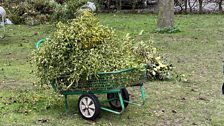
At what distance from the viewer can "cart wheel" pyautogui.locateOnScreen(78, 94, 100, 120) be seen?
5324 millimetres

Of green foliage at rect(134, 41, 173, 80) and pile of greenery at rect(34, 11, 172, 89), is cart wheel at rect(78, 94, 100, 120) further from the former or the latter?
green foliage at rect(134, 41, 173, 80)

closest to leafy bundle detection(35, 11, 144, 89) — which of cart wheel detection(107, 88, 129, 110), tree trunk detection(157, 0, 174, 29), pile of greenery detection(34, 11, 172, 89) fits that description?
pile of greenery detection(34, 11, 172, 89)

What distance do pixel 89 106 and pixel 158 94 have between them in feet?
5.10

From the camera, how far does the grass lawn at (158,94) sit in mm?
5547

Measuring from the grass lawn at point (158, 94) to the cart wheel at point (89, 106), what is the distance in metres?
0.08

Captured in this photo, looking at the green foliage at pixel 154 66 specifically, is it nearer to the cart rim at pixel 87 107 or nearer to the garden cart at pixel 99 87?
the garden cart at pixel 99 87

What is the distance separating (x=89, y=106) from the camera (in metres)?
5.41

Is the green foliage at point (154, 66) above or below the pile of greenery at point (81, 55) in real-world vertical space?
below

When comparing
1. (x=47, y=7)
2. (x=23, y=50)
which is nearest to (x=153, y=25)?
(x=47, y=7)

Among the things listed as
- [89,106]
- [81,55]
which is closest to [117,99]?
[89,106]

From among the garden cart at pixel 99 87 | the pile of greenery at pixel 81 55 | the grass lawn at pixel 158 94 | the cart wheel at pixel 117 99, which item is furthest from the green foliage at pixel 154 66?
the garden cart at pixel 99 87

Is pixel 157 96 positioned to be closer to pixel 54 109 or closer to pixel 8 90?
pixel 54 109

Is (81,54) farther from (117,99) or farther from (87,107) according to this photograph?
(117,99)

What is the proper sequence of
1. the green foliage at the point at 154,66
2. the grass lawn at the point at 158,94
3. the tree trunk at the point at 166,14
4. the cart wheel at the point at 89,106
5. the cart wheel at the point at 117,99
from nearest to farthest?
the cart wheel at the point at 89,106, the grass lawn at the point at 158,94, the cart wheel at the point at 117,99, the green foliage at the point at 154,66, the tree trunk at the point at 166,14
